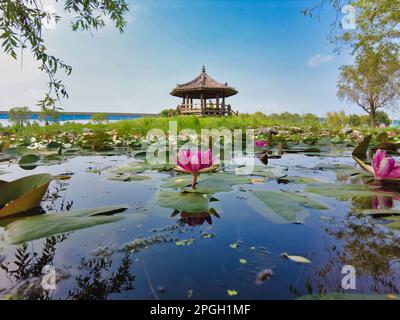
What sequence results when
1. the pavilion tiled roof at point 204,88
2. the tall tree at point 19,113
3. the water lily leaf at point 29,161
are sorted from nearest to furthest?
1. the water lily leaf at point 29,161
2. the tall tree at point 19,113
3. the pavilion tiled roof at point 204,88

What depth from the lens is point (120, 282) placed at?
389mm

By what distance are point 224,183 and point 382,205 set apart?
523 mm

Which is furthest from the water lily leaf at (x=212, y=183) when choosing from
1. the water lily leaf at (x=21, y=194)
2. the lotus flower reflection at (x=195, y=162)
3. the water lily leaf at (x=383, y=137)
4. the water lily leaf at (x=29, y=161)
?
the water lily leaf at (x=383, y=137)

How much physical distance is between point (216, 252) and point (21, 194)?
639mm

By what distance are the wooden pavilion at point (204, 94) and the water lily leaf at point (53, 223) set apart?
14258mm

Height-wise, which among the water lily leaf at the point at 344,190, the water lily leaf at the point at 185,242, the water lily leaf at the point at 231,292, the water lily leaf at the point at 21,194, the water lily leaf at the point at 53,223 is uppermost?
the water lily leaf at the point at 21,194

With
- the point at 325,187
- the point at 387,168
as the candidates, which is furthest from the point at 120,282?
the point at 387,168

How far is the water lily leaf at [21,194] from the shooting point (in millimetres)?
655

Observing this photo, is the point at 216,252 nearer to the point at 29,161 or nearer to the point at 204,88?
the point at 29,161

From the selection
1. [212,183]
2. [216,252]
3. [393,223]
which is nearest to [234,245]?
[216,252]

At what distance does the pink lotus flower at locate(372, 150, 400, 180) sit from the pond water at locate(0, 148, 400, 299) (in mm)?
182

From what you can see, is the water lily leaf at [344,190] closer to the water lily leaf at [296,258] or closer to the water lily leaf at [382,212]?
the water lily leaf at [382,212]

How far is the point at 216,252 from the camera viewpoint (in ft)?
1.57
